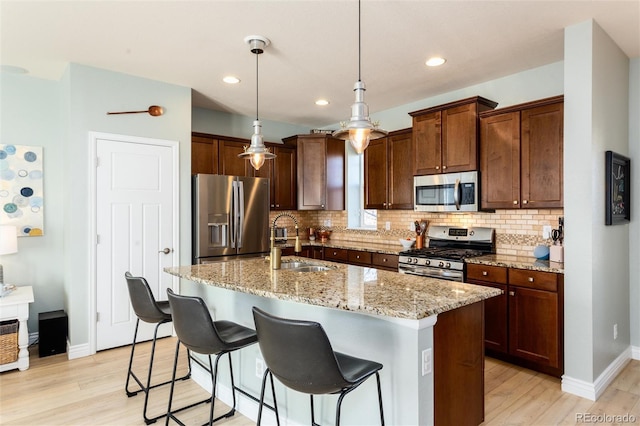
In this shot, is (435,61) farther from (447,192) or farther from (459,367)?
(459,367)

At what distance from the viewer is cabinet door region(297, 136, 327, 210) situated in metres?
5.68

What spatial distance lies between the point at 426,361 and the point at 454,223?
2.92 m

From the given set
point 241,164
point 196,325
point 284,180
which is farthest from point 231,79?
point 196,325

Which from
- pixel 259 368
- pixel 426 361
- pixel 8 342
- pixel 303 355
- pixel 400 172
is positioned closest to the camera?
pixel 303 355

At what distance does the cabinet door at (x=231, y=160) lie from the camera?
5.04 metres

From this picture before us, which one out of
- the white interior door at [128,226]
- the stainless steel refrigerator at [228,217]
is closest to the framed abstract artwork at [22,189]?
the white interior door at [128,226]

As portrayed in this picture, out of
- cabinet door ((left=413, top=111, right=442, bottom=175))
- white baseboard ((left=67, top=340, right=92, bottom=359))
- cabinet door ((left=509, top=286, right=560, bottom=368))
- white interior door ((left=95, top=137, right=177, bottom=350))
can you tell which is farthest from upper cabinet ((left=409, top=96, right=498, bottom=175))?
white baseboard ((left=67, top=340, right=92, bottom=359))

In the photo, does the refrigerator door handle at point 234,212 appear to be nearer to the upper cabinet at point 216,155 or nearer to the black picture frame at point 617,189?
the upper cabinet at point 216,155

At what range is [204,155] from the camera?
16.1ft

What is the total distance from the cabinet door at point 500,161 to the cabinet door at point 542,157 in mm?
72

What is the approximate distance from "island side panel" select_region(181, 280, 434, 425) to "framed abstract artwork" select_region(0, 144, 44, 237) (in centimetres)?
286

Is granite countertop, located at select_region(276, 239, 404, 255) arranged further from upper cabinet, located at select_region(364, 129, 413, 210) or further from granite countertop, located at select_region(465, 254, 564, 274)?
granite countertop, located at select_region(465, 254, 564, 274)

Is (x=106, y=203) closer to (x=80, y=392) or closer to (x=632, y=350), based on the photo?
(x=80, y=392)

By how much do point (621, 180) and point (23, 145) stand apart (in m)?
5.53
